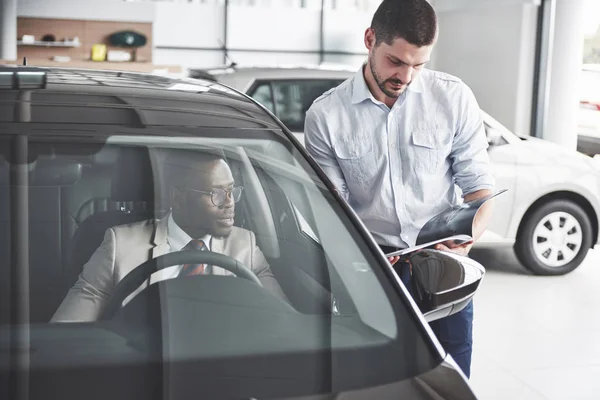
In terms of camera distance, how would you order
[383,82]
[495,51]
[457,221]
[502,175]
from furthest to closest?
[495,51] → [502,175] → [383,82] → [457,221]

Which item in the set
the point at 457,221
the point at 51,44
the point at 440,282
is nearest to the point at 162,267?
the point at 440,282

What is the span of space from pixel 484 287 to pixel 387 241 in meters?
3.51

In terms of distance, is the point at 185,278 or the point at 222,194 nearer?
the point at 185,278

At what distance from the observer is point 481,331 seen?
16.3 feet

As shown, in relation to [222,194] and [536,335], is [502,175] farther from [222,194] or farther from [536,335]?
[222,194]

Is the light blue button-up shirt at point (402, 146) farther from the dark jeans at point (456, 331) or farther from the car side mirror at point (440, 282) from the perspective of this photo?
the car side mirror at point (440, 282)

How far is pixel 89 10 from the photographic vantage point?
11828mm

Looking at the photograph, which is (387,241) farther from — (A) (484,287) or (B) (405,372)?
(A) (484,287)

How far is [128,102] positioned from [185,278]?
382mm

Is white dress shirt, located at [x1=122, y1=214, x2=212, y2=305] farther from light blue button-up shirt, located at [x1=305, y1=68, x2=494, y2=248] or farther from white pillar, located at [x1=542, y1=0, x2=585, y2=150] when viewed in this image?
white pillar, located at [x1=542, y1=0, x2=585, y2=150]

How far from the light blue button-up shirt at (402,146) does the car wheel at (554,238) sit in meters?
3.80

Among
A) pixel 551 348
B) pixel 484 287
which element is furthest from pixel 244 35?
pixel 551 348

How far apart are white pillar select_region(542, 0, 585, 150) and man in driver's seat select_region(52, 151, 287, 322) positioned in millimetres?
7926

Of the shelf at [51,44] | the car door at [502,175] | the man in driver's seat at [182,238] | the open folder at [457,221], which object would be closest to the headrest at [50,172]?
the man in driver's seat at [182,238]
